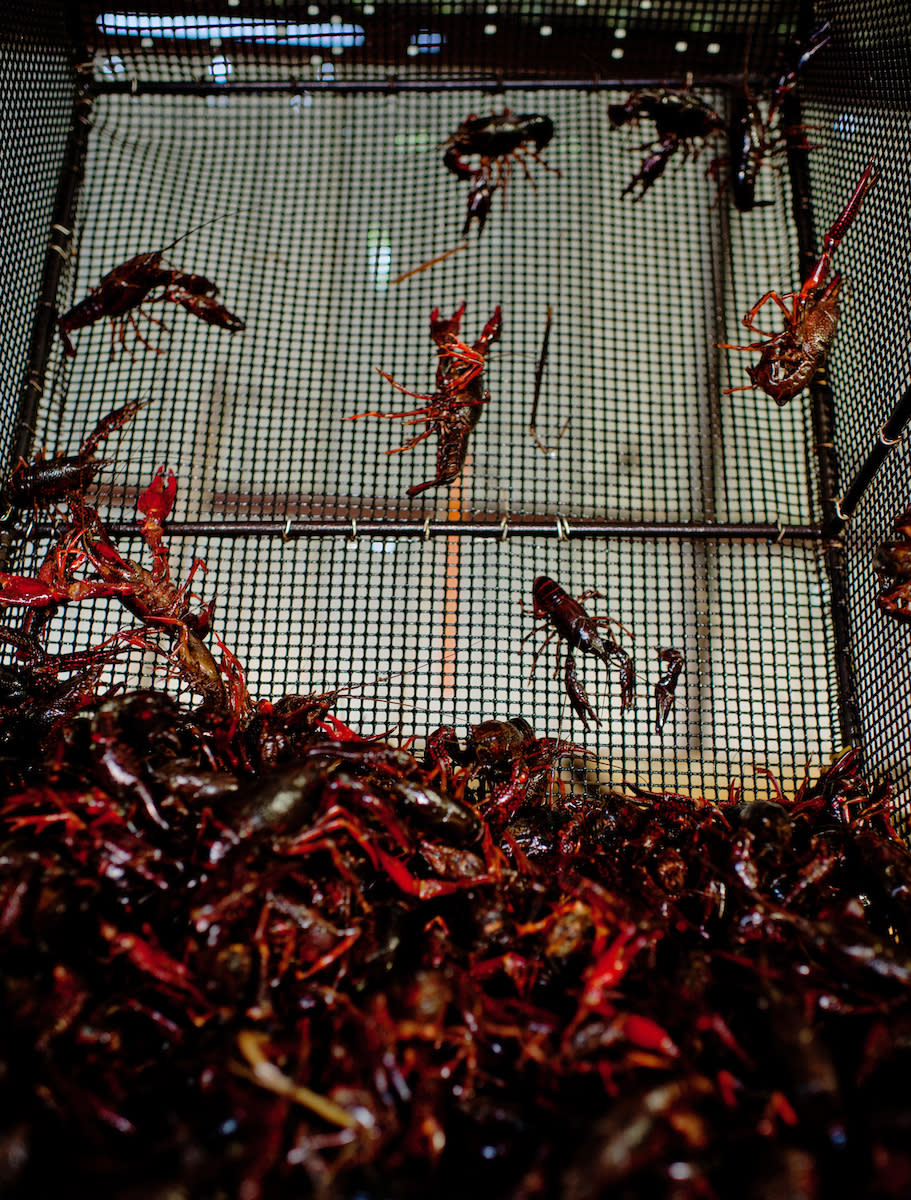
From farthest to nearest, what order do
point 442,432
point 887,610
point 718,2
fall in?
point 718,2 → point 442,432 → point 887,610

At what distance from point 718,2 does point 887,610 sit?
2857mm

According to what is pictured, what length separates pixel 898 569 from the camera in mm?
2098

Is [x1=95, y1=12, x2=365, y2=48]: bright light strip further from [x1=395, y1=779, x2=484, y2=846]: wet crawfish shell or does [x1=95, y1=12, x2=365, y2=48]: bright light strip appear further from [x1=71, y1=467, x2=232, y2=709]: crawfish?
[x1=395, y1=779, x2=484, y2=846]: wet crawfish shell

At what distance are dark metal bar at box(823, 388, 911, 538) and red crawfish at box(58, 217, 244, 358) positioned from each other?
2.46 m

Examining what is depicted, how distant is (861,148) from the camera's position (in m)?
2.85

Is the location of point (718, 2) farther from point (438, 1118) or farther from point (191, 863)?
point (438, 1118)

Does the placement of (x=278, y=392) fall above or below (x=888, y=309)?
Answer: above

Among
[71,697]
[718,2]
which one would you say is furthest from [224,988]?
[718,2]

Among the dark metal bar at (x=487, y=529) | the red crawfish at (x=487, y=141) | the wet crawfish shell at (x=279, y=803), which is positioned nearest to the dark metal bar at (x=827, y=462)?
the dark metal bar at (x=487, y=529)

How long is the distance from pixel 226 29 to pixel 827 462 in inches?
127

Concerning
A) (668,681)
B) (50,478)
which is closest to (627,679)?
(668,681)

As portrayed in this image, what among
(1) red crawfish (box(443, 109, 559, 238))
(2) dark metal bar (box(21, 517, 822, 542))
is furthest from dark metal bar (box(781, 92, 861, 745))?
(1) red crawfish (box(443, 109, 559, 238))

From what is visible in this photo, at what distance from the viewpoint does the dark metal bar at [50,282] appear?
2.93 m

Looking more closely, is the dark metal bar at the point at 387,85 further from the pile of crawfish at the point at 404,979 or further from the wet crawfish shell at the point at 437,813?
the wet crawfish shell at the point at 437,813
